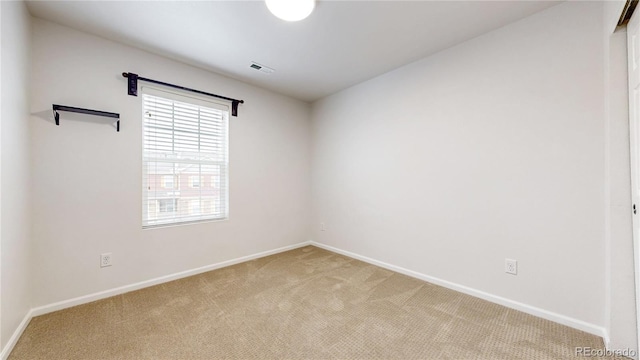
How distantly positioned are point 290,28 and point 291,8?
0.36 meters

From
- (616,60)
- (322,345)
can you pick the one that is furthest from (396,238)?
(616,60)

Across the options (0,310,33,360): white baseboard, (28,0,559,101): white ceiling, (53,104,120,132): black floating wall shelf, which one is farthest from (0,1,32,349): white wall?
(28,0,559,101): white ceiling

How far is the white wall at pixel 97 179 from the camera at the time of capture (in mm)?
2049

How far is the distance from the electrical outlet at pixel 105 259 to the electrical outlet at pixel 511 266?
3688mm

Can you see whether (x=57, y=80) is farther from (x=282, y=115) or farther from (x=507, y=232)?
(x=507, y=232)

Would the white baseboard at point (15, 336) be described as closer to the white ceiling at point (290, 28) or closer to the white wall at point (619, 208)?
the white ceiling at point (290, 28)

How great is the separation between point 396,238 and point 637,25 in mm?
2417

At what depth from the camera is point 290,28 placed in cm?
216

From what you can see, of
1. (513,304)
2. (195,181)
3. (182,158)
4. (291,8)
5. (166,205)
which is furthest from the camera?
(195,181)

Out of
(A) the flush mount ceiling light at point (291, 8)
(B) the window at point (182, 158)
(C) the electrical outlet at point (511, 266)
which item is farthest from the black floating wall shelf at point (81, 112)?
(C) the electrical outlet at point (511, 266)

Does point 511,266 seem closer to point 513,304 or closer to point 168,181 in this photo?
point 513,304

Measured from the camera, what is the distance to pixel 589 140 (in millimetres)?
1778

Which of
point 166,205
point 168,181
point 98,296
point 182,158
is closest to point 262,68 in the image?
point 182,158

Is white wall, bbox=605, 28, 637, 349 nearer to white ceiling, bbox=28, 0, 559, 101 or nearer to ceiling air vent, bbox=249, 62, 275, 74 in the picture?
white ceiling, bbox=28, 0, 559, 101
